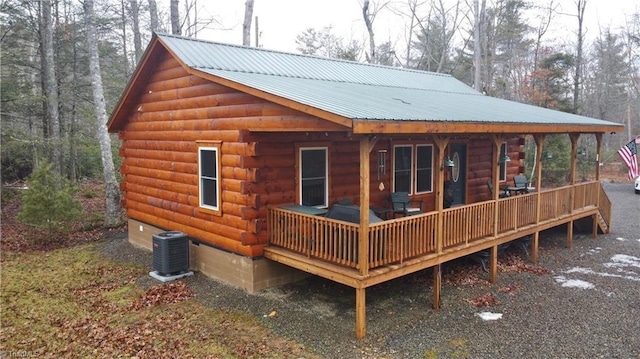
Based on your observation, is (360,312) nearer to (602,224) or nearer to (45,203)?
(45,203)

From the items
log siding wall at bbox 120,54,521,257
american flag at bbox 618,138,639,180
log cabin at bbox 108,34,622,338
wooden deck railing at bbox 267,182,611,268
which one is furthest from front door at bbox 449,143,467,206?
american flag at bbox 618,138,639,180

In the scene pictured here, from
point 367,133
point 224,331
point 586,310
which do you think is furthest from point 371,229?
point 586,310

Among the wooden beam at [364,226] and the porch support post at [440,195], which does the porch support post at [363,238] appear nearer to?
the wooden beam at [364,226]

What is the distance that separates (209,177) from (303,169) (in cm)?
202

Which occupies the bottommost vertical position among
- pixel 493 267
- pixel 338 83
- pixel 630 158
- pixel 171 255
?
pixel 493 267

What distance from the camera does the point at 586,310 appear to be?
8094 mm

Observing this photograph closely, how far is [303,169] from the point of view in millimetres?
9508

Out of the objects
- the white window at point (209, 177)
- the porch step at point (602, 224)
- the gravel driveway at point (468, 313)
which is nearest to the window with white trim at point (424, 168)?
the gravel driveway at point (468, 313)

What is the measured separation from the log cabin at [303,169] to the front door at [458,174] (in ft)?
0.13

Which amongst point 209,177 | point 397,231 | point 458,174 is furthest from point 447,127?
point 458,174

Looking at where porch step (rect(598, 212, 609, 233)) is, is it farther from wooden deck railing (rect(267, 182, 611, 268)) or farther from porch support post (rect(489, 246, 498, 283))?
porch support post (rect(489, 246, 498, 283))

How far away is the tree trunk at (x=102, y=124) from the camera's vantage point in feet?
46.4

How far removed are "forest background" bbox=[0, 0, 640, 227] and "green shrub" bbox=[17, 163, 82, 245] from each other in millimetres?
2044

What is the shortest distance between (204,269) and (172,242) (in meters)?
0.92
